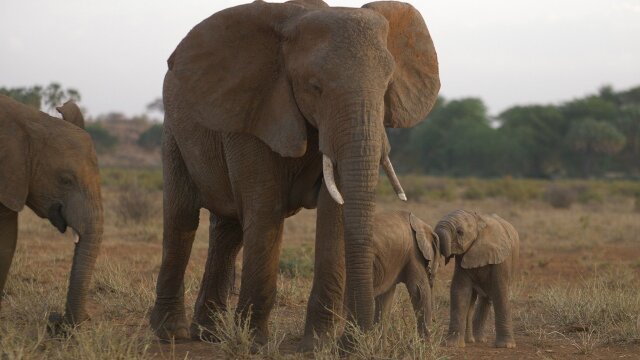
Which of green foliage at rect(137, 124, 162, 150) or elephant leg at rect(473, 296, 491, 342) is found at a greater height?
green foliage at rect(137, 124, 162, 150)

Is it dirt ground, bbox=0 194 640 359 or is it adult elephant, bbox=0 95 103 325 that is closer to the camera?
dirt ground, bbox=0 194 640 359

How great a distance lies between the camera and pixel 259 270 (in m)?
5.52

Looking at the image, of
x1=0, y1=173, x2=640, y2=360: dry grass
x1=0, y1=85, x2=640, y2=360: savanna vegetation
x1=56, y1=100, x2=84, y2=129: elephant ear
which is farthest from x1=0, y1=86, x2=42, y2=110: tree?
x1=56, y1=100, x2=84, y2=129: elephant ear

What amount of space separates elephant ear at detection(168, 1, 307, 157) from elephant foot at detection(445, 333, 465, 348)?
6.73 ft

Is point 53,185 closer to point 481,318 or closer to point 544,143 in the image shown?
point 481,318

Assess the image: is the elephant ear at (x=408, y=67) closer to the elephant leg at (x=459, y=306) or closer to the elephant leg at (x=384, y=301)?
the elephant leg at (x=459, y=306)

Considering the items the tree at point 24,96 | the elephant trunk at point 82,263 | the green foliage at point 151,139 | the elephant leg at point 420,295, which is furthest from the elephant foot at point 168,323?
the green foliage at point 151,139

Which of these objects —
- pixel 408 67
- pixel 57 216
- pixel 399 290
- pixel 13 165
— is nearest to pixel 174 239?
pixel 57 216

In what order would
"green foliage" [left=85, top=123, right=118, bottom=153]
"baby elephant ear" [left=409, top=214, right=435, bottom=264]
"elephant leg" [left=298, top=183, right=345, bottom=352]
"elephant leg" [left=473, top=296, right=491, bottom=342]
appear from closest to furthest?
"elephant leg" [left=298, top=183, right=345, bottom=352], "baby elephant ear" [left=409, top=214, right=435, bottom=264], "elephant leg" [left=473, top=296, right=491, bottom=342], "green foliage" [left=85, top=123, right=118, bottom=153]

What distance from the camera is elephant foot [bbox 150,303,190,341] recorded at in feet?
21.6

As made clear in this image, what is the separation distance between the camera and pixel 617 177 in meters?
47.5

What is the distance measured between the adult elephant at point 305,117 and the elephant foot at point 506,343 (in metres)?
1.46

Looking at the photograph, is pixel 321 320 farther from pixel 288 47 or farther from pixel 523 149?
pixel 523 149

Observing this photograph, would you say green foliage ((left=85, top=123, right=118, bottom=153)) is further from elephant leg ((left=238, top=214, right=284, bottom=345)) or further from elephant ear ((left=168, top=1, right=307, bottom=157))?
elephant leg ((left=238, top=214, right=284, bottom=345))
